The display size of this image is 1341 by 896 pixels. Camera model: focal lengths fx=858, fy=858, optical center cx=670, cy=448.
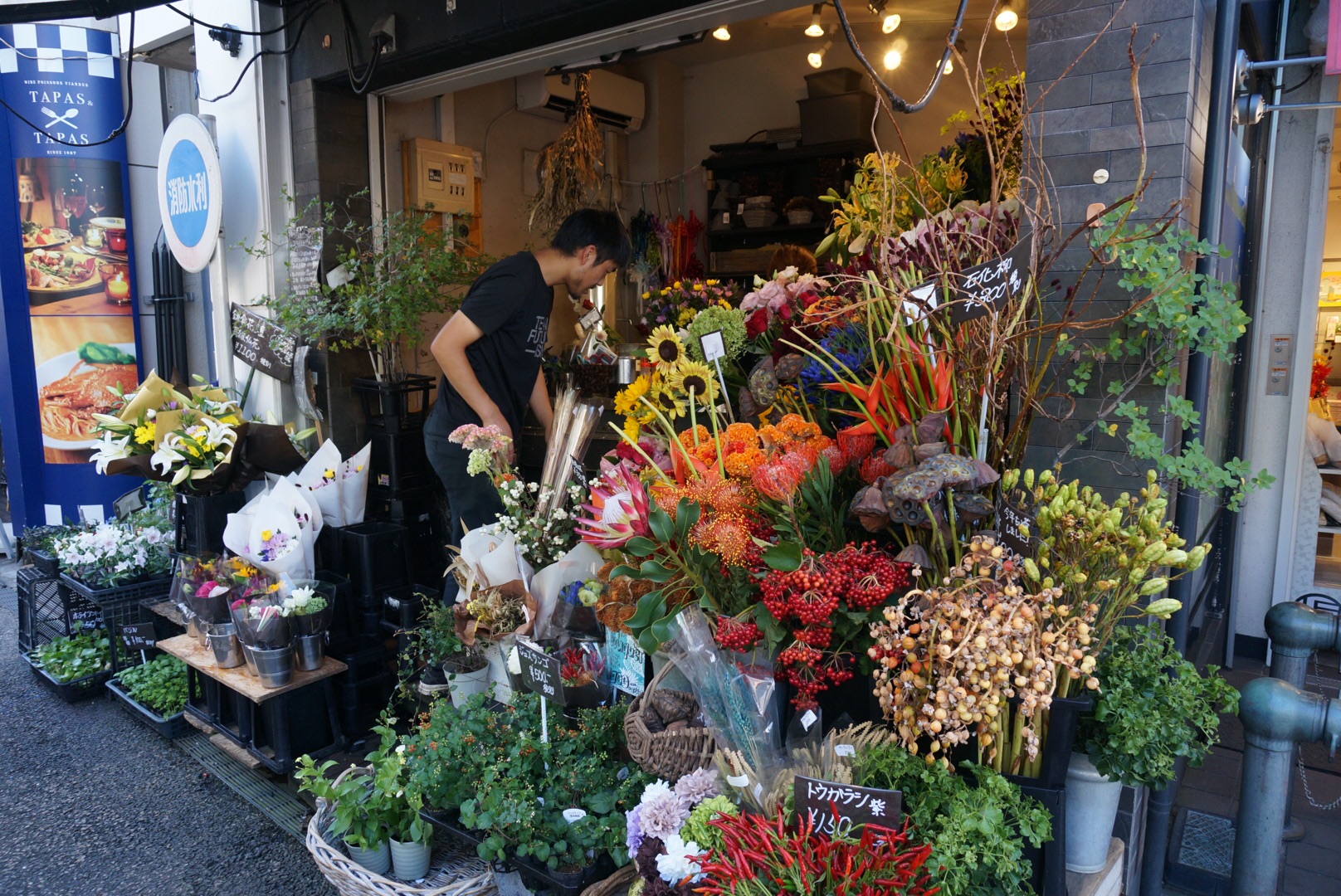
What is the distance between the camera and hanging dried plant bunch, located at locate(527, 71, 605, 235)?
5.62 meters

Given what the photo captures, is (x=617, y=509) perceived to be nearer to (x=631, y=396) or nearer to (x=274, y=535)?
(x=631, y=396)

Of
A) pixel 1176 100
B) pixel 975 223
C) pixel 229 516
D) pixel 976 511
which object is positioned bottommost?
pixel 229 516

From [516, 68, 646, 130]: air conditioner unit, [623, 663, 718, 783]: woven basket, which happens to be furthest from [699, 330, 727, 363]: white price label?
[516, 68, 646, 130]: air conditioner unit

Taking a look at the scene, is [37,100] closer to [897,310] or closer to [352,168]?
[352,168]

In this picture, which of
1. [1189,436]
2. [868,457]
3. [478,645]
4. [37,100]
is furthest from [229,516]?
[37,100]

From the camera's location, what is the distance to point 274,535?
10.6 feet

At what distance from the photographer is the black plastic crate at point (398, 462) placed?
414 centimetres

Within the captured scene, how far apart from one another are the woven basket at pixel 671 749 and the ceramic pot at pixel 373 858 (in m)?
0.81

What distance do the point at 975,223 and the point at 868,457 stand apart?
26.2 inches

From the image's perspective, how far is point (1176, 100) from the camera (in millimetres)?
1958

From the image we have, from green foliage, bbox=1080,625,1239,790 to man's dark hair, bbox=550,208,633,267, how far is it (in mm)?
2289

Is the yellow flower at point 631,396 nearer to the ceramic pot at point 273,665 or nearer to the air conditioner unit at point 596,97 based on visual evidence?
the ceramic pot at point 273,665

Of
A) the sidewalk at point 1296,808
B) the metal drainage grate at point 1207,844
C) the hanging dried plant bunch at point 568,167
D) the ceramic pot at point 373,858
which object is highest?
the hanging dried plant bunch at point 568,167

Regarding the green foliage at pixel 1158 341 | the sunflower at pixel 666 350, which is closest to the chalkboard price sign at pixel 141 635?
the sunflower at pixel 666 350
